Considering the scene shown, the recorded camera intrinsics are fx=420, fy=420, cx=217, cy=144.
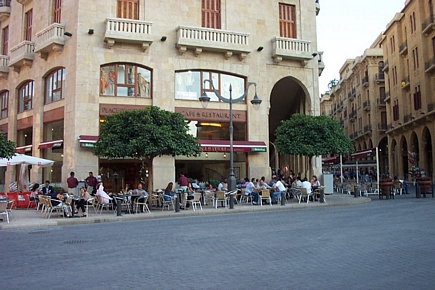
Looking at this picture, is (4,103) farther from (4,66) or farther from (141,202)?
(141,202)

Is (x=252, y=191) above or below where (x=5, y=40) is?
below

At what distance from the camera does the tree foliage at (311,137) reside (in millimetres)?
22312

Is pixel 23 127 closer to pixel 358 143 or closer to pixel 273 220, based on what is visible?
pixel 273 220

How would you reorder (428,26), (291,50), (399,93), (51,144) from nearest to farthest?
(51,144), (291,50), (428,26), (399,93)

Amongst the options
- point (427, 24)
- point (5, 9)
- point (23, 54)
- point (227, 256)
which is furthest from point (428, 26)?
point (227, 256)

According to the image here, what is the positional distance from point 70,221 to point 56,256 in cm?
671

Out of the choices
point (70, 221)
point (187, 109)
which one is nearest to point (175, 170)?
point (187, 109)

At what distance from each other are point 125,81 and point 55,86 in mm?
4441

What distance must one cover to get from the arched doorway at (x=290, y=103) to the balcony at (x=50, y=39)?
46.6 feet

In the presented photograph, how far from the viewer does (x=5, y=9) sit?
29891 millimetres

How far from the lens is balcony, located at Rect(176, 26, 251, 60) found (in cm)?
2420

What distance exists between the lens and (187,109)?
24.5 meters

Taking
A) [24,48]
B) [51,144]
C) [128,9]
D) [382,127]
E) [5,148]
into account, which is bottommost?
[5,148]

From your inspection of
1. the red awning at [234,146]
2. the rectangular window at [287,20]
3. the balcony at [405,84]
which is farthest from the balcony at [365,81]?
the red awning at [234,146]
